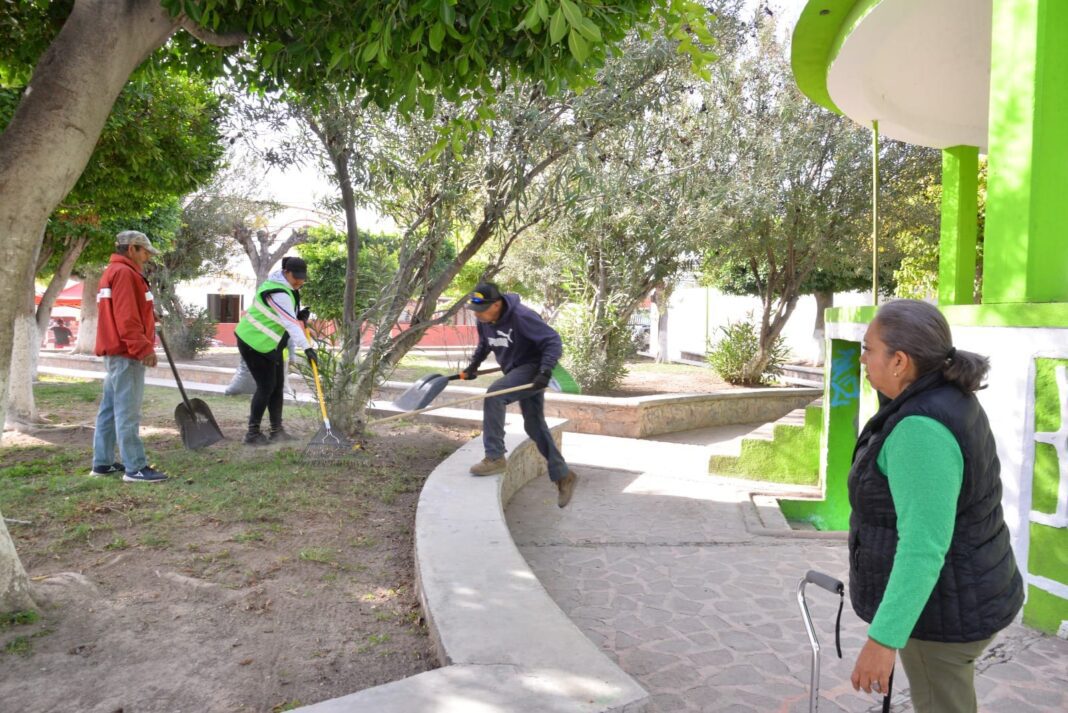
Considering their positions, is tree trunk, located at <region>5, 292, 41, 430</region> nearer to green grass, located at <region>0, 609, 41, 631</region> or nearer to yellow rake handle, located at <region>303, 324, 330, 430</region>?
yellow rake handle, located at <region>303, 324, 330, 430</region>

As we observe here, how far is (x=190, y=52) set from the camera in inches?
172

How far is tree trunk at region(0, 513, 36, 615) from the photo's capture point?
2.80m

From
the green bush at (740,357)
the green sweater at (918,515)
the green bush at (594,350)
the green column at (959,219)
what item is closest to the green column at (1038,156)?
the green sweater at (918,515)

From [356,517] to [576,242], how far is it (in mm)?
8155

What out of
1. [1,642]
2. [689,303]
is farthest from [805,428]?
[689,303]

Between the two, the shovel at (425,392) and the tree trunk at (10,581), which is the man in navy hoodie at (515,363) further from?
the tree trunk at (10,581)

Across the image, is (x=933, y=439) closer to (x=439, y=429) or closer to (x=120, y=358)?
(x=120, y=358)

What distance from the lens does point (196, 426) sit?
621 centimetres

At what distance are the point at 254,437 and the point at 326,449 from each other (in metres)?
0.90

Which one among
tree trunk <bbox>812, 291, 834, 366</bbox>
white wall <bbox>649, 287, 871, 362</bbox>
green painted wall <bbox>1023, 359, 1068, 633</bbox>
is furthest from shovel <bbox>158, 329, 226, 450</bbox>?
tree trunk <bbox>812, 291, 834, 366</bbox>

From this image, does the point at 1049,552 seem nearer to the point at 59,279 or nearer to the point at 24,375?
the point at 24,375

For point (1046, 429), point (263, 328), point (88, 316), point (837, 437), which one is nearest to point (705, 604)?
point (1046, 429)

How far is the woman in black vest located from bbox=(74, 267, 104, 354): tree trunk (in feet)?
66.3

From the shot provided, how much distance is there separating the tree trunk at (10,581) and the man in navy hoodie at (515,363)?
2885mm
